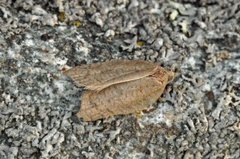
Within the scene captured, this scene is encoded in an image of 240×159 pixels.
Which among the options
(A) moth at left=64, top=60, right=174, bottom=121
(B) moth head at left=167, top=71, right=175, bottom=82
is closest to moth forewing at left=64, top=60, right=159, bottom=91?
(A) moth at left=64, top=60, right=174, bottom=121

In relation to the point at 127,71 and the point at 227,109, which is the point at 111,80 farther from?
the point at 227,109

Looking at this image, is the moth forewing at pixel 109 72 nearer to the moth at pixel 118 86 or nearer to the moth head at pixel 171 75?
the moth at pixel 118 86

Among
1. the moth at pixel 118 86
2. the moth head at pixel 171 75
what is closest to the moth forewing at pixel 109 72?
the moth at pixel 118 86

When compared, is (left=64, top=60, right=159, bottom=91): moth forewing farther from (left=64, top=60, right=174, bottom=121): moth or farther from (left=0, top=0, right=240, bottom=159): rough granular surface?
(left=0, top=0, right=240, bottom=159): rough granular surface

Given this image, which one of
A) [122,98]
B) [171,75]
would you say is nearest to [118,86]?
[122,98]

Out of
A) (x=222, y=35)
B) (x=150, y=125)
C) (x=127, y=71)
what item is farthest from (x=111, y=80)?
(x=222, y=35)

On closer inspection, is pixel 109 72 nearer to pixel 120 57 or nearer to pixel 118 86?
pixel 118 86
